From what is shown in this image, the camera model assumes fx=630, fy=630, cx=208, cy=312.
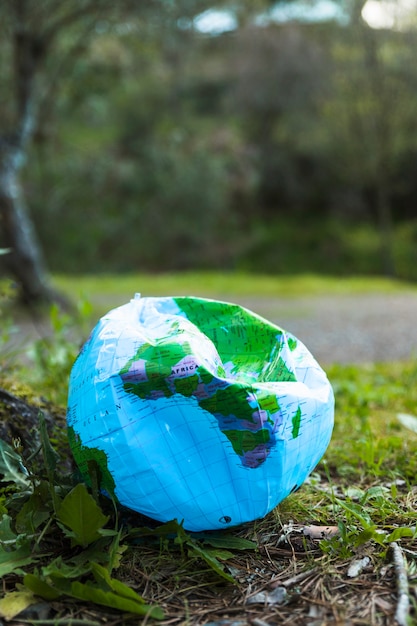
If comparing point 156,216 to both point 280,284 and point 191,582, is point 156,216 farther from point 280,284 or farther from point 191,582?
point 191,582

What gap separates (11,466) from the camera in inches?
72.4

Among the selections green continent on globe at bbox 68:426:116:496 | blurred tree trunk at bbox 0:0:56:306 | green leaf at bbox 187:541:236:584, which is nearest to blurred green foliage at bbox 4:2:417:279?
blurred tree trunk at bbox 0:0:56:306

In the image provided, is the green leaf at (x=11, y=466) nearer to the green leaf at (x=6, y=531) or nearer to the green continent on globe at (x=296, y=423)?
the green leaf at (x=6, y=531)

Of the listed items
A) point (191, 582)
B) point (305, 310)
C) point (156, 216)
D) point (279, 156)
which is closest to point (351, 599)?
point (191, 582)

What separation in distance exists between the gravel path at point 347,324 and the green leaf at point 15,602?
401cm

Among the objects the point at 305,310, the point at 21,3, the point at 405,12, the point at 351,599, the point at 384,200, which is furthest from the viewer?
the point at 384,200

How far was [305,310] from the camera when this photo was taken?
31.7 ft

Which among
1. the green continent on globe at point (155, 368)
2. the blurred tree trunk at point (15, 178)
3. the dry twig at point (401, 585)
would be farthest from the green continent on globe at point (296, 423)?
the blurred tree trunk at point (15, 178)

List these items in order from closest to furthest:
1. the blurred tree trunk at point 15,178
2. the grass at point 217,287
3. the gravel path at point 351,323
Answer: the gravel path at point 351,323
the blurred tree trunk at point 15,178
the grass at point 217,287

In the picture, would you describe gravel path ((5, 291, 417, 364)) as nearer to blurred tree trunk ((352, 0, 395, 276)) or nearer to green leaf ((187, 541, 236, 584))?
green leaf ((187, 541, 236, 584))

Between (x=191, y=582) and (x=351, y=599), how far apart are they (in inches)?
15.5

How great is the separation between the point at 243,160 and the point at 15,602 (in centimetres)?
1978

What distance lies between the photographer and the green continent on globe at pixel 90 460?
1.67 m

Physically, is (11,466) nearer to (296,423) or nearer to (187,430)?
(187,430)
